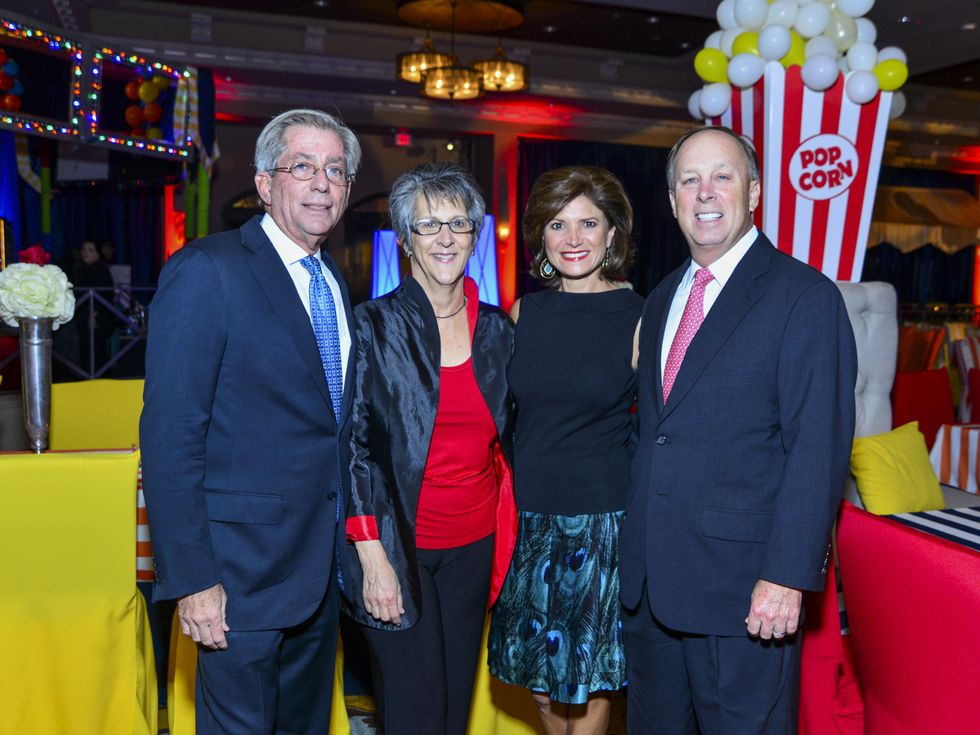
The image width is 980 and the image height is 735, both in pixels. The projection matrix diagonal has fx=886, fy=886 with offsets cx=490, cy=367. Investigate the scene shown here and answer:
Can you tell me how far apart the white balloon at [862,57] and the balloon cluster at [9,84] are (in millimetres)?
4831

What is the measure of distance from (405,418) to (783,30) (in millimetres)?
3001

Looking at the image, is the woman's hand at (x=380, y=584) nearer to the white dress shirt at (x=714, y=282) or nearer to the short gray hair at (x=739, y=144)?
the white dress shirt at (x=714, y=282)

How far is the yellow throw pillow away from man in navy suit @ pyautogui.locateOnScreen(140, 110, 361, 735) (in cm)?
212

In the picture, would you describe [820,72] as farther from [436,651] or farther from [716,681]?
[436,651]

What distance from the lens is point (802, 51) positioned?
4.08 m

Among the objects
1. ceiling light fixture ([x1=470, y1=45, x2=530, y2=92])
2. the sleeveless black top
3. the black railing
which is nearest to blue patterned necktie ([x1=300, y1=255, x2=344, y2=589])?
the sleeveless black top

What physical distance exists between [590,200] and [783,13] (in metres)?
2.45

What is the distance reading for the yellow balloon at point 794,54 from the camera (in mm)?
4023

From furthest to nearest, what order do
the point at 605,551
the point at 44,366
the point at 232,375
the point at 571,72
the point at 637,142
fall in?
the point at 637,142 < the point at 571,72 < the point at 44,366 < the point at 605,551 < the point at 232,375

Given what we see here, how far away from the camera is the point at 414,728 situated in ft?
6.51

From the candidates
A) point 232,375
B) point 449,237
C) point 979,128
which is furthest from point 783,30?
point 979,128

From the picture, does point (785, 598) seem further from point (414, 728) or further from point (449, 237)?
point (449, 237)

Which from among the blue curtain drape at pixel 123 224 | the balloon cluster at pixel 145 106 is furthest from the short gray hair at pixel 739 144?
the blue curtain drape at pixel 123 224

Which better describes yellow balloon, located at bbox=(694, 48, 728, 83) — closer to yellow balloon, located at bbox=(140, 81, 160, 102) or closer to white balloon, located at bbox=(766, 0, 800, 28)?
white balloon, located at bbox=(766, 0, 800, 28)
